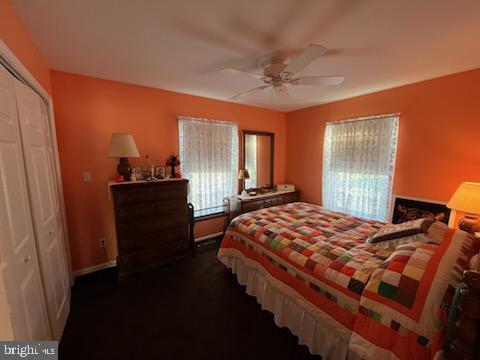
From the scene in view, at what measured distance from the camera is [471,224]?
185cm

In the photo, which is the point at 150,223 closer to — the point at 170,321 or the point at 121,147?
Answer: the point at 121,147

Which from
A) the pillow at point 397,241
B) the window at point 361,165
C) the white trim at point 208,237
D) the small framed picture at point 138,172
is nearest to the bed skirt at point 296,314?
the pillow at point 397,241

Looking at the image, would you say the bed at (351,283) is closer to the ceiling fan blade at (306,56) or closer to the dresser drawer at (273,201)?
the dresser drawer at (273,201)

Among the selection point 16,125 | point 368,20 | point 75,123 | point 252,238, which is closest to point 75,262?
point 75,123

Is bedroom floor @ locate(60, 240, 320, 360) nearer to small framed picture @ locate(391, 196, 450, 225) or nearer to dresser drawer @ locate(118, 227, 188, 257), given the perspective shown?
dresser drawer @ locate(118, 227, 188, 257)

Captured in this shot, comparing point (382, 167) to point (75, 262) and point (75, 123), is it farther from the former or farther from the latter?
point (75, 262)

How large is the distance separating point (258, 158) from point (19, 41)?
10.8ft

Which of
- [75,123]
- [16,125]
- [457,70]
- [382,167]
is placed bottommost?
[382,167]

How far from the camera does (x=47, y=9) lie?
1.30 meters

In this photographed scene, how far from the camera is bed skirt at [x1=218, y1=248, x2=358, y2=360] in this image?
52.9 inches

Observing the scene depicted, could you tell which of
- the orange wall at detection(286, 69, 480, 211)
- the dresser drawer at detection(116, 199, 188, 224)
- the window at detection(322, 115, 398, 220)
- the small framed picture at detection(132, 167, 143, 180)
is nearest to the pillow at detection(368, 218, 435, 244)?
the orange wall at detection(286, 69, 480, 211)

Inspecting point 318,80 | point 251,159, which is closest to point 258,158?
point 251,159

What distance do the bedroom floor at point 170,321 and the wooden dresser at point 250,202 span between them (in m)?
1.20

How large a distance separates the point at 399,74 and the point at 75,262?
454 centimetres
